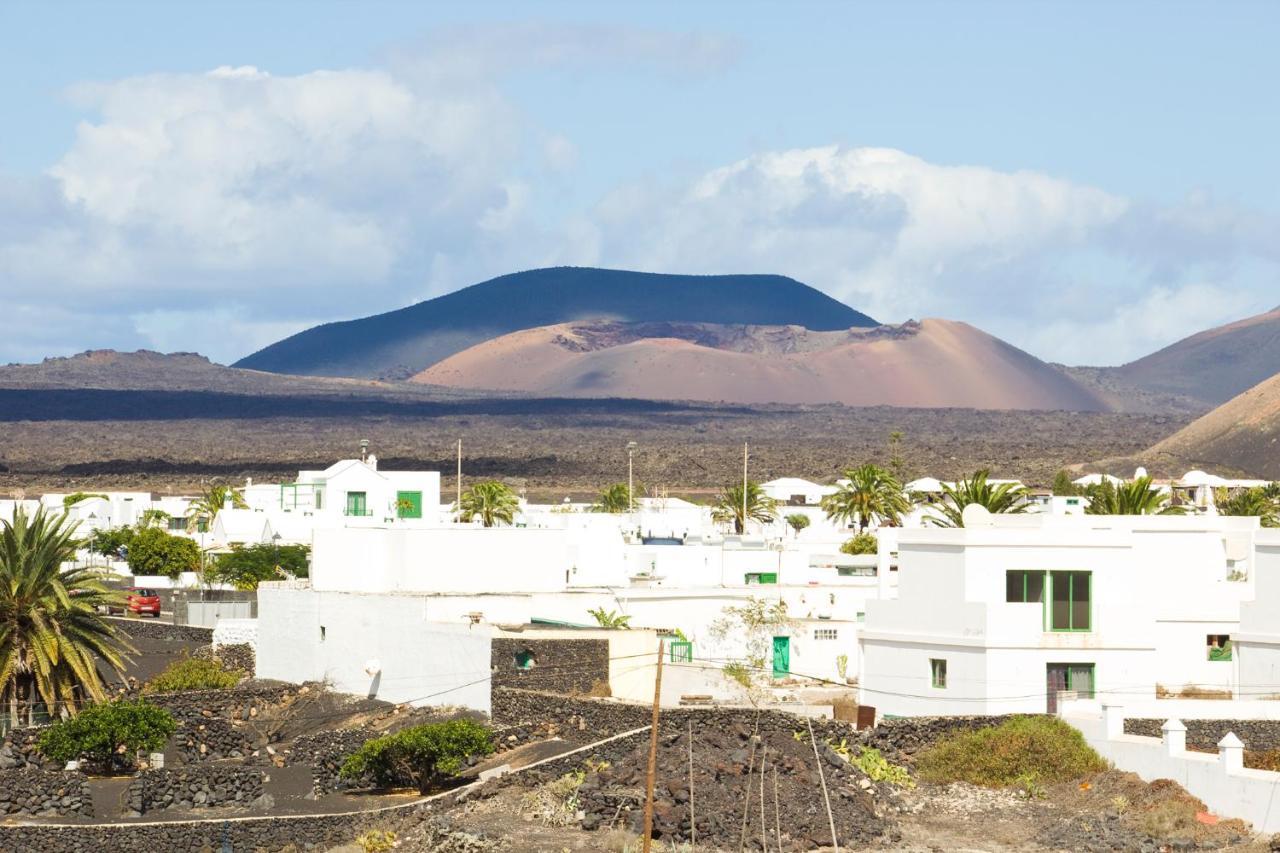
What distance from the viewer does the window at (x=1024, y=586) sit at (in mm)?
39625

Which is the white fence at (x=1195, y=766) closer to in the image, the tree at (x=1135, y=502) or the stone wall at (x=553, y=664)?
the stone wall at (x=553, y=664)

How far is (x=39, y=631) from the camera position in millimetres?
41469

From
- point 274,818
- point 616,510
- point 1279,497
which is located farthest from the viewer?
point 616,510

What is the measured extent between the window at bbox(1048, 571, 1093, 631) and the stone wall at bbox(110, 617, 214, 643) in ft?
88.2

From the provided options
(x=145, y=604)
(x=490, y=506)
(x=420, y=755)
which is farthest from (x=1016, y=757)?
(x=490, y=506)

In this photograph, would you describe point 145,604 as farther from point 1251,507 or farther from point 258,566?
point 1251,507

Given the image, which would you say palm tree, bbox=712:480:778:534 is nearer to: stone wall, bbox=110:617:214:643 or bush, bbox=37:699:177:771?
stone wall, bbox=110:617:214:643

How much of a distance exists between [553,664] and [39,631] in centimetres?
991

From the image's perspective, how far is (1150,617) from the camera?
40.1m

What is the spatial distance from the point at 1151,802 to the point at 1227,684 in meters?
11.0

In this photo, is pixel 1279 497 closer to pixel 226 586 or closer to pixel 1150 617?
pixel 226 586

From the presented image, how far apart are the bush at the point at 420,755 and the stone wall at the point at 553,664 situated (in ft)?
10.5

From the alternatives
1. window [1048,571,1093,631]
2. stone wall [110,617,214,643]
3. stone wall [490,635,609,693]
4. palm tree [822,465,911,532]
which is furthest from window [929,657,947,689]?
palm tree [822,465,911,532]

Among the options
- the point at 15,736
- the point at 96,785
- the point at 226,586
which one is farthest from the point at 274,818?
the point at 226,586
